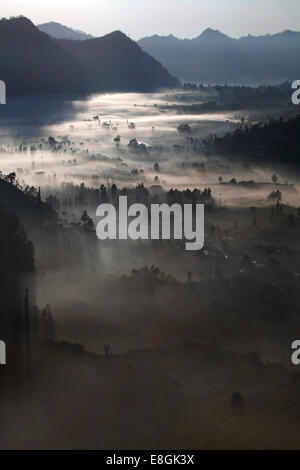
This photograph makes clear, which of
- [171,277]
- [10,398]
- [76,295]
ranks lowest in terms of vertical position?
[10,398]

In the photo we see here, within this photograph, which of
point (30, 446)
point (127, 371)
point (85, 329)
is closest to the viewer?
point (30, 446)

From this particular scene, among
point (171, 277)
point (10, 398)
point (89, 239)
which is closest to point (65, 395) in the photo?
point (10, 398)

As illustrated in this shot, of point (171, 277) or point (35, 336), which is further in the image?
point (171, 277)

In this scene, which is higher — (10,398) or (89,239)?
(89,239)

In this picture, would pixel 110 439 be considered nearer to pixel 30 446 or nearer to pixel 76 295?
pixel 30 446
